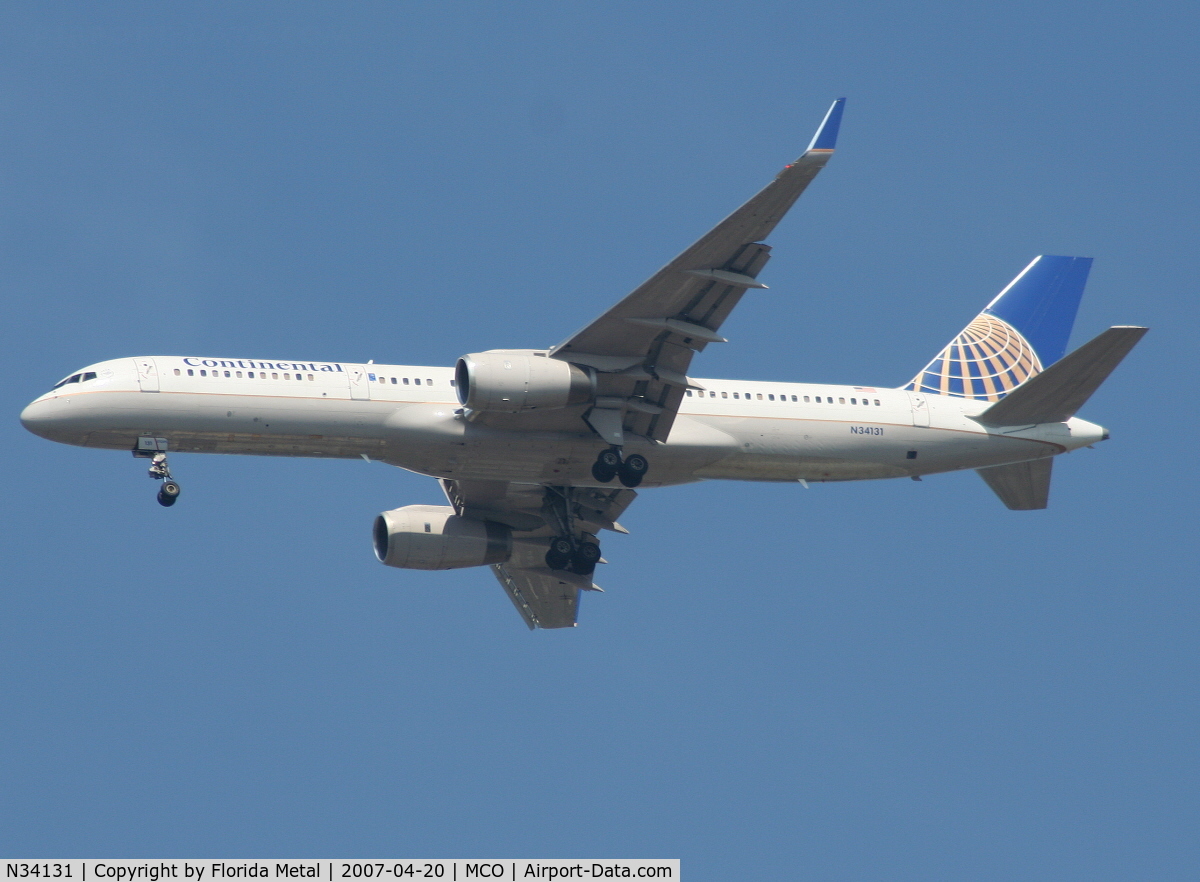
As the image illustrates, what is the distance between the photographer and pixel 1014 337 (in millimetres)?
54062

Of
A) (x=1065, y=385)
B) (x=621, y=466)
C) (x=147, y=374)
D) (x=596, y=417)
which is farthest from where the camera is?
(x=1065, y=385)

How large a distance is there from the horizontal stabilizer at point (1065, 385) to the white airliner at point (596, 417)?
57 millimetres

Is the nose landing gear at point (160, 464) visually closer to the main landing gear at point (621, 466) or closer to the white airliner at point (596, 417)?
the white airliner at point (596, 417)

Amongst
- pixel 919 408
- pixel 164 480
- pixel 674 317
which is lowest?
pixel 164 480

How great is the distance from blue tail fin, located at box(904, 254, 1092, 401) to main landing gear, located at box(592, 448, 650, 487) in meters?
9.93

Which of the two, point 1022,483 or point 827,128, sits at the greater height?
point 827,128

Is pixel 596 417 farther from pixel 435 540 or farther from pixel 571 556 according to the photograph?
pixel 435 540

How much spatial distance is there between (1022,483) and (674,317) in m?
13.4

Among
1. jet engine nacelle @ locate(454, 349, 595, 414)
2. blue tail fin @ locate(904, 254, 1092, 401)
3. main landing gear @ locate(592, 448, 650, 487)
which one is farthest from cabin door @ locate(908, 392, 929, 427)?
jet engine nacelle @ locate(454, 349, 595, 414)

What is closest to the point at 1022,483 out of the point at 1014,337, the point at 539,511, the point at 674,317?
the point at 1014,337

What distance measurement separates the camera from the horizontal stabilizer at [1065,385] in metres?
45.0

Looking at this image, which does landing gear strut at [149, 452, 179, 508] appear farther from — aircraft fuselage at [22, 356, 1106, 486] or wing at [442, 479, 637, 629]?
wing at [442, 479, 637, 629]

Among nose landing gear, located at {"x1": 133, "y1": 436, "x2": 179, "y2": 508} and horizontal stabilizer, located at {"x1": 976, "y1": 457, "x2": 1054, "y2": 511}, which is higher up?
horizontal stabilizer, located at {"x1": 976, "y1": 457, "x2": 1054, "y2": 511}

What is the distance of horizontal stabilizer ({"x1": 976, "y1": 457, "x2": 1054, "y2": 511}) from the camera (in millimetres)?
50406
